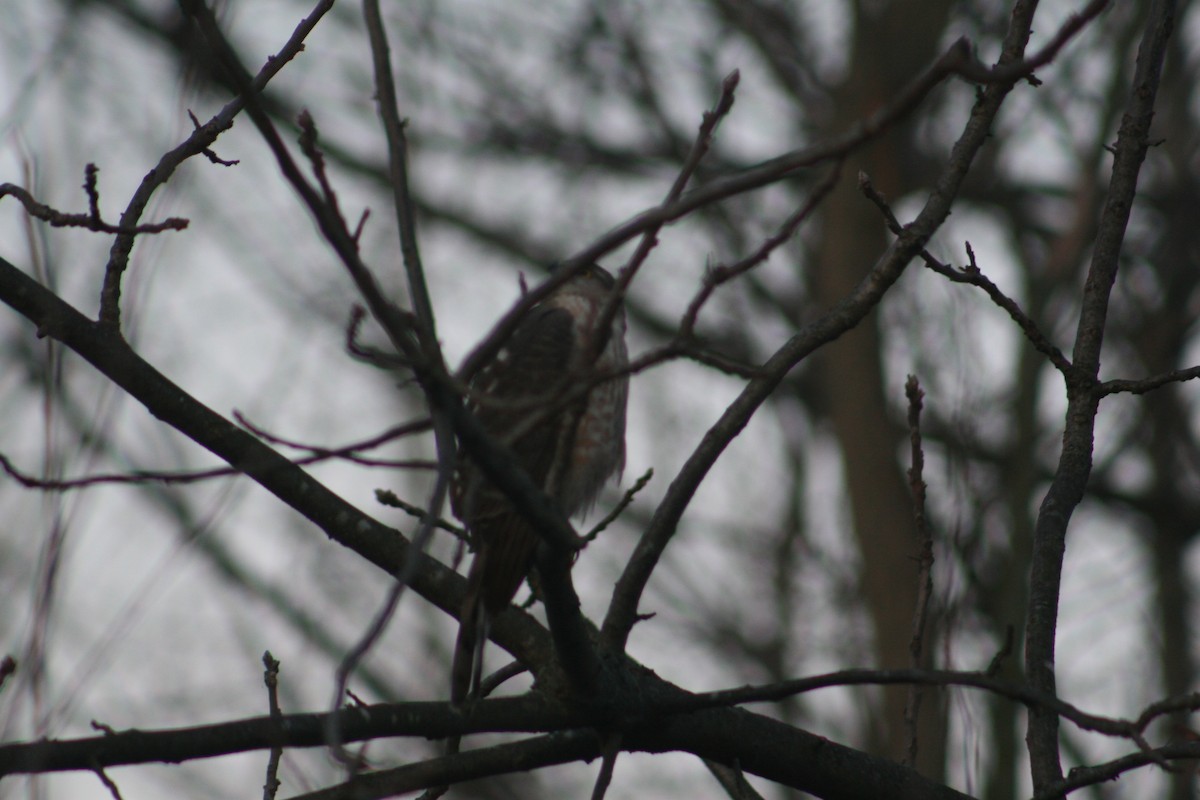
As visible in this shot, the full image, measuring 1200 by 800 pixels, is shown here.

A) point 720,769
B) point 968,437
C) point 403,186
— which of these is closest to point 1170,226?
point 968,437

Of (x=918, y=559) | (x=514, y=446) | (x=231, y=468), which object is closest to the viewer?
(x=231, y=468)

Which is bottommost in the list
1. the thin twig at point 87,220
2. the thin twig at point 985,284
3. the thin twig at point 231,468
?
the thin twig at point 231,468

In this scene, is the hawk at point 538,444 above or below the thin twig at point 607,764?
above

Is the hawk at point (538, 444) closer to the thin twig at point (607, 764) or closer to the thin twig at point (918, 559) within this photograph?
the thin twig at point (607, 764)

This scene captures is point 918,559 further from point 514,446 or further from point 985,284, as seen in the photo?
point 514,446

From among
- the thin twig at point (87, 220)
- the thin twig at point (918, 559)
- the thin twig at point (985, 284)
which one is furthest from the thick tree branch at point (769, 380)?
the thin twig at point (87, 220)

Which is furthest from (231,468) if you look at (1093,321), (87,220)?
(1093,321)

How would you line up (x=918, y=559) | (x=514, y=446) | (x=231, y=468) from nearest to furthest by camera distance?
(x=231, y=468) → (x=918, y=559) → (x=514, y=446)

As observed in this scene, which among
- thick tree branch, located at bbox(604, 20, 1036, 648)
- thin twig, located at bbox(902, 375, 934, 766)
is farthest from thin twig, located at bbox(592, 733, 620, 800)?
thin twig, located at bbox(902, 375, 934, 766)

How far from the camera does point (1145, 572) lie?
854cm

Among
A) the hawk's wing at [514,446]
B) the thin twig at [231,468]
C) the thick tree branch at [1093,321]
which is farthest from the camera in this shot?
the hawk's wing at [514,446]

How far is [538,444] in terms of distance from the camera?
12.1 feet

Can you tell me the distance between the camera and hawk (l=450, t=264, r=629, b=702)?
296 centimetres

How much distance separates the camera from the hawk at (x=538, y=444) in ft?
9.72
